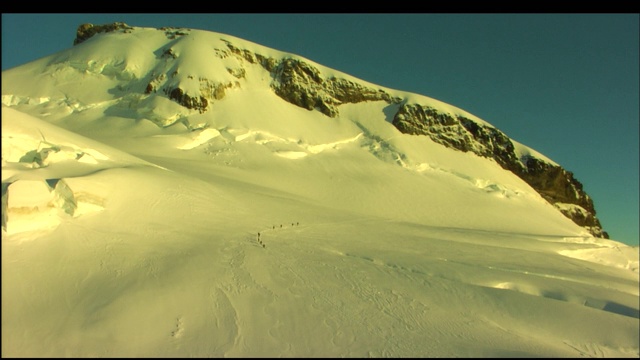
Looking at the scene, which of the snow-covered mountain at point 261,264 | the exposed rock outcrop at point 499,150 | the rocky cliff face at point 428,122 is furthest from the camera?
A: the exposed rock outcrop at point 499,150

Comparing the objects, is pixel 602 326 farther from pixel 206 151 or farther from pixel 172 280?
pixel 206 151

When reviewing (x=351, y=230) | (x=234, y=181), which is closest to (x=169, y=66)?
(x=234, y=181)

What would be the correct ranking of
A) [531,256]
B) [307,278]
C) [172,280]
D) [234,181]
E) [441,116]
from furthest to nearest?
[441,116] → [234,181] → [531,256] → [307,278] → [172,280]

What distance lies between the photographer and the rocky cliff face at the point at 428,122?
3722cm

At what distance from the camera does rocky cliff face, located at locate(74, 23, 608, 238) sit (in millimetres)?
37219

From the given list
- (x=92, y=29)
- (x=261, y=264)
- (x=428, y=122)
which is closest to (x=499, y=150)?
(x=428, y=122)

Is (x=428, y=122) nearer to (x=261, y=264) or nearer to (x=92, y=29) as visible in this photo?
(x=261, y=264)

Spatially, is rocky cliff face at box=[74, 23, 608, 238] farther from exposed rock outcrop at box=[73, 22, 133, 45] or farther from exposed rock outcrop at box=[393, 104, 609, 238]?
exposed rock outcrop at box=[73, 22, 133, 45]

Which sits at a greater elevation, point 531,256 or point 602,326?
point 602,326

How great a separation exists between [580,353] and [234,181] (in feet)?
48.7

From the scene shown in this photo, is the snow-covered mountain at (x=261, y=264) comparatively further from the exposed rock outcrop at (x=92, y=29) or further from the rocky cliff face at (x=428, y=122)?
the exposed rock outcrop at (x=92, y=29)

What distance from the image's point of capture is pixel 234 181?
19094 millimetres

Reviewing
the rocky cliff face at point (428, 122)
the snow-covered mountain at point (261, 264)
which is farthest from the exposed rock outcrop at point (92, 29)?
the snow-covered mountain at point (261, 264)

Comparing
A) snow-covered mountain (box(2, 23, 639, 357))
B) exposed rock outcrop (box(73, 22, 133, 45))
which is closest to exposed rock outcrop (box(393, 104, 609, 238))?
snow-covered mountain (box(2, 23, 639, 357))
